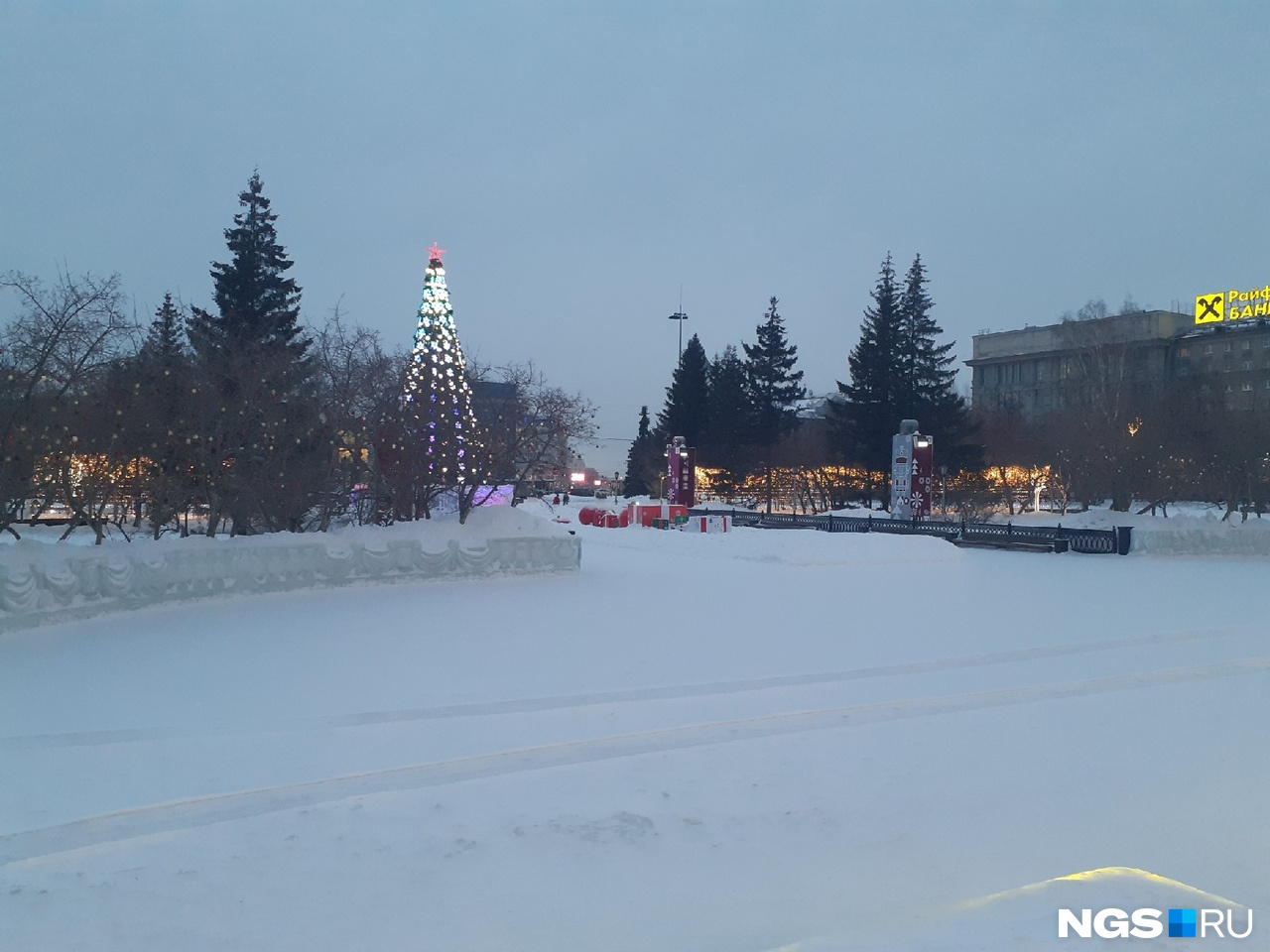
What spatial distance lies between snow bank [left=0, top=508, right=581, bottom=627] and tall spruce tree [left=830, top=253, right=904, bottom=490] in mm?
38327

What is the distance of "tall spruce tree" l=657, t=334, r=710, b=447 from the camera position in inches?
2687

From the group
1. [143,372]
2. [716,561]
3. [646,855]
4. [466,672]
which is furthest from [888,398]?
[646,855]

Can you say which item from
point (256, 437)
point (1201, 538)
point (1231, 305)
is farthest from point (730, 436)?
point (256, 437)

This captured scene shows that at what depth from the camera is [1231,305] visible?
1683 inches

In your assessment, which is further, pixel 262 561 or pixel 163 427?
pixel 163 427

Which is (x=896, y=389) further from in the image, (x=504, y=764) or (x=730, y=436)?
(x=504, y=764)

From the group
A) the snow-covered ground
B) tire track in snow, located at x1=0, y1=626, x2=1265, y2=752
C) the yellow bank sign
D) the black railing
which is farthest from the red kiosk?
tire track in snow, located at x1=0, y1=626, x2=1265, y2=752

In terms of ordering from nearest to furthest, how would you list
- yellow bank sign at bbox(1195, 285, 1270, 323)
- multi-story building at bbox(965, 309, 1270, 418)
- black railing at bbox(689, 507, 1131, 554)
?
black railing at bbox(689, 507, 1131, 554)
yellow bank sign at bbox(1195, 285, 1270, 323)
multi-story building at bbox(965, 309, 1270, 418)

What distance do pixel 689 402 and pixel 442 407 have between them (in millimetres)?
48628

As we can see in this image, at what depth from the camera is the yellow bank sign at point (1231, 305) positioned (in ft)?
134

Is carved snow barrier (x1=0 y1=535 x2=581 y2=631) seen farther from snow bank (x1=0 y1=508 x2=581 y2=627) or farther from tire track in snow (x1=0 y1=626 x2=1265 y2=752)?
tire track in snow (x1=0 y1=626 x2=1265 y2=752)

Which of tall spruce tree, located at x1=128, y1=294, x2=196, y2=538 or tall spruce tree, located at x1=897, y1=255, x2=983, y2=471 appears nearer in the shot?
tall spruce tree, located at x1=128, y1=294, x2=196, y2=538

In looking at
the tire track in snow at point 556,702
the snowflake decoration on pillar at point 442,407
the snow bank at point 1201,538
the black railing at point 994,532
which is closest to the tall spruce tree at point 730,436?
the black railing at point 994,532

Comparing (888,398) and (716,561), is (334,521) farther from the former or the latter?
(888,398)
